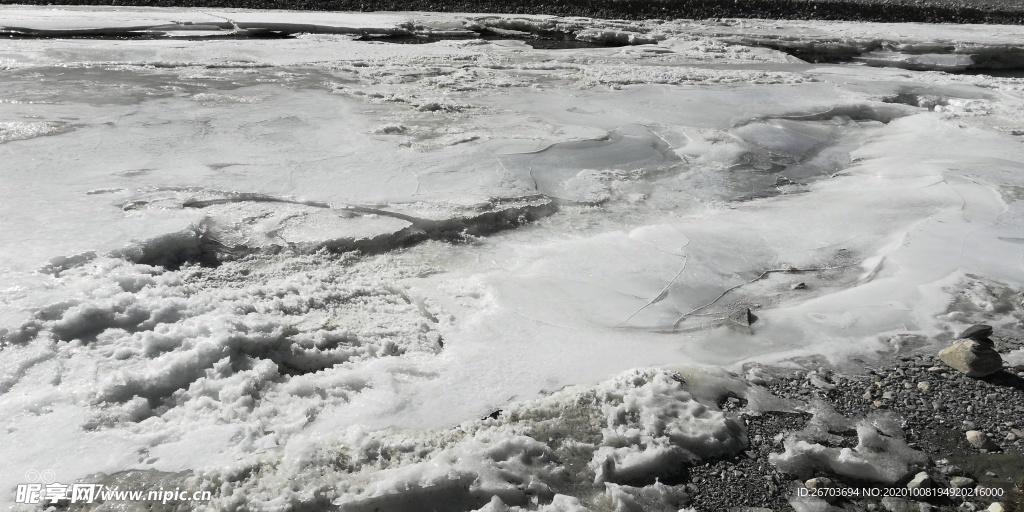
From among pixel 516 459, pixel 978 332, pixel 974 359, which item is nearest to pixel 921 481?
pixel 974 359

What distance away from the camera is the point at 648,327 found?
2893mm

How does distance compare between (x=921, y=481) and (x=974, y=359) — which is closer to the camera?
(x=921, y=481)

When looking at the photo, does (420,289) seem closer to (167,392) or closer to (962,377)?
(167,392)

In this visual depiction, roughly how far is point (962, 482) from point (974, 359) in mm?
689

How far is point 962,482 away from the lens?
212 cm

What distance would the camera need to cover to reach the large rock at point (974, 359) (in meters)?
2.61

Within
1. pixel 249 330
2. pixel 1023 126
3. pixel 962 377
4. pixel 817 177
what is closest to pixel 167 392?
pixel 249 330

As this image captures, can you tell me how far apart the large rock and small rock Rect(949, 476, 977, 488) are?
0.64m

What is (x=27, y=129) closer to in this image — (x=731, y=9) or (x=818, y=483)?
(x=818, y=483)

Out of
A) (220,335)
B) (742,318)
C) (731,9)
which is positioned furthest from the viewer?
(731,9)

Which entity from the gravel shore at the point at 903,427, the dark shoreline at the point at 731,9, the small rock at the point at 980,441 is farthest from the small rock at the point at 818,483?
the dark shoreline at the point at 731,9

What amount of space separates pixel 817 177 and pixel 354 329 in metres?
3.50

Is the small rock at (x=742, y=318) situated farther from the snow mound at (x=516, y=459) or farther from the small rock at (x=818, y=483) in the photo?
the small rock at (x=818, y=483)

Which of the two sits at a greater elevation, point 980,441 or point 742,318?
point 742,318
